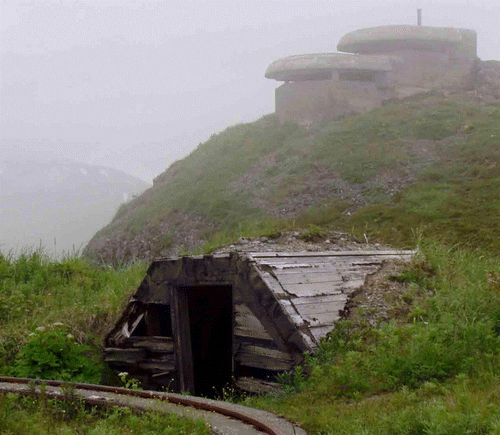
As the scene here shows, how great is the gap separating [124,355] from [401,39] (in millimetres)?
28735

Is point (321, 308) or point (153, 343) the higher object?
point (321, 308)

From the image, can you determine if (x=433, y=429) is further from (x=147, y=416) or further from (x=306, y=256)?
(x=306, y=256)

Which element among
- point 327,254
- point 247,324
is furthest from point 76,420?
point 327,254

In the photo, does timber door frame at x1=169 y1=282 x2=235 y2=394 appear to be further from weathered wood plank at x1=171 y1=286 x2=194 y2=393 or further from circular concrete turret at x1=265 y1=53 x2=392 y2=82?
circular concrete turret at x1=265 y1=53 x2=392 y2=82

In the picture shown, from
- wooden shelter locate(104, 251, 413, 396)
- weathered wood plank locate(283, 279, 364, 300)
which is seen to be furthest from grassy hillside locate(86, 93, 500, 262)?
weathered wood plank locate(283, 279, 364, 300)

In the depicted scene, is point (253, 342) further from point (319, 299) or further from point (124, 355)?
point (124, 355)

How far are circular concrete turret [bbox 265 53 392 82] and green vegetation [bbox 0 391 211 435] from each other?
2766cm

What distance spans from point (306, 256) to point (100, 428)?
4.21 m

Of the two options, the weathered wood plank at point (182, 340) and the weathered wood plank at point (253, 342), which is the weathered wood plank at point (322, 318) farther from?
the weathered wood plank at point (182, 340)

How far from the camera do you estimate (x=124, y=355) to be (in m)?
8.81

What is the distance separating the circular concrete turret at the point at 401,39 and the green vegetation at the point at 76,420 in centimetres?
3100

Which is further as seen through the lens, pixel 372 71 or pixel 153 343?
pixel 372 71

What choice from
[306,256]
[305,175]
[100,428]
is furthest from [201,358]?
[305,175]

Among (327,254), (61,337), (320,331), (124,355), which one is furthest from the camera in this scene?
(327,254)
